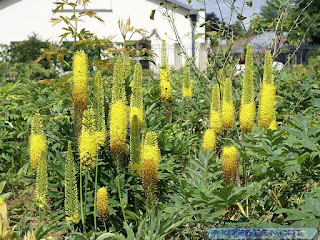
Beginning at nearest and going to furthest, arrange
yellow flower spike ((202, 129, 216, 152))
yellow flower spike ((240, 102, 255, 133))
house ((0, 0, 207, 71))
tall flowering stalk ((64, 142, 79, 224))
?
tall flowering stalk ((64, 142, 79, 224)), yellow flower spike ((240, 102, 255, 133)), yellow flower spike ((202, 129, 216, 152)), house ((0, 0, 207, 71))

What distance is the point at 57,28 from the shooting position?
995 inches

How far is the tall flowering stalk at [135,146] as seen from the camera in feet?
7.67

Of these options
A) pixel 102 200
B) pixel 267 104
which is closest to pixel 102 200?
pixel 102 200

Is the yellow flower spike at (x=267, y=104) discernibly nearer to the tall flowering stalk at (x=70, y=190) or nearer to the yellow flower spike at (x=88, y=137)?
the yellow flower spike at (x=88, y=137)

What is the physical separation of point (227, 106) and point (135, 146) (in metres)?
0.71

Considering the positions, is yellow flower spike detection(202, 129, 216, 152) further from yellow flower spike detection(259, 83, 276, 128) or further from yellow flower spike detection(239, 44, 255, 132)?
yellow flower spike detection(259, 83, 276, 128)

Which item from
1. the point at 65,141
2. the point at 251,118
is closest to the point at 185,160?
the point at 65,141

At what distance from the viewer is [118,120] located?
92.9 inches

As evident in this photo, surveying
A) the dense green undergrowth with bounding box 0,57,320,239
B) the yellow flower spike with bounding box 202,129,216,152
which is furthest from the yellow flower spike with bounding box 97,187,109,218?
the yellow flower spike with bounding box 202,129,216,152

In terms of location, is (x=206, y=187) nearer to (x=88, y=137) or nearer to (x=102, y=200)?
(x=102, y=200)

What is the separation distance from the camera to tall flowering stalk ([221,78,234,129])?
9.16 ft

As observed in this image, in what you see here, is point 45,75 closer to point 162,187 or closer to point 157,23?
point 162,187

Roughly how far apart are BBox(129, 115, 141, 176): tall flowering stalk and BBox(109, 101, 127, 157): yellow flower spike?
0.04 m

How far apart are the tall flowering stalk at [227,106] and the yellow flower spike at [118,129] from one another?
721 millimetres
